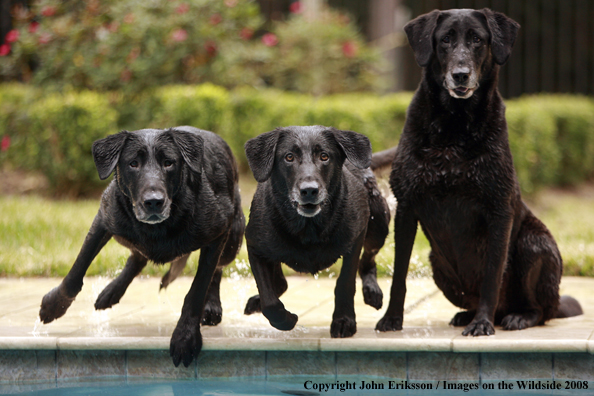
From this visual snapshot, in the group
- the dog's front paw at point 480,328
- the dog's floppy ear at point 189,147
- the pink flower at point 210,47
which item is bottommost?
the dog's front paw at point 480,328

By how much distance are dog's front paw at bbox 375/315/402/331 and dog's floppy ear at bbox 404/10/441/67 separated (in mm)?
1431

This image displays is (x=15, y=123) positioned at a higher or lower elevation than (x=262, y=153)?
lower

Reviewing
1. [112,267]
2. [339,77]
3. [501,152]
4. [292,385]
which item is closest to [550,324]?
[501,152]

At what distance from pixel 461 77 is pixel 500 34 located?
400 mm

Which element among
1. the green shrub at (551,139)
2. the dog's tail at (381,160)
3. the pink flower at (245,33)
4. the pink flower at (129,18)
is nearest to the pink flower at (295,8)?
the pink flower at (245,33)

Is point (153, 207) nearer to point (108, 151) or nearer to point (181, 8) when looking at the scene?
point (108, 151)

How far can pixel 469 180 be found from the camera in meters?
3.87

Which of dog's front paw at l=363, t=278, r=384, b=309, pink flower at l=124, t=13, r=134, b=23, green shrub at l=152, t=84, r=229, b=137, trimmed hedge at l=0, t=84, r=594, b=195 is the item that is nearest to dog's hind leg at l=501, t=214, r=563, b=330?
dog's front paw at l=363, t=278, r=384, b=309

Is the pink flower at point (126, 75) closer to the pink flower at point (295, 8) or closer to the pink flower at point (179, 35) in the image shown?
the pink flower at point (179, 35)

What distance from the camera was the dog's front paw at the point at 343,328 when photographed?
3.76 metres

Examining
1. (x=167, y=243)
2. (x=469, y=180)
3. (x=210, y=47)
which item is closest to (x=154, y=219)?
(x=167, y=243)

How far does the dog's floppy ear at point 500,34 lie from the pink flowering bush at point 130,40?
6549 mm

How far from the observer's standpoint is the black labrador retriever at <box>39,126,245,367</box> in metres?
3.55

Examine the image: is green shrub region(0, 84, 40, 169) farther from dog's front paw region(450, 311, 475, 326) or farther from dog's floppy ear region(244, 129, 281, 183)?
dog's front paw region(450, 311, 475, 326)
